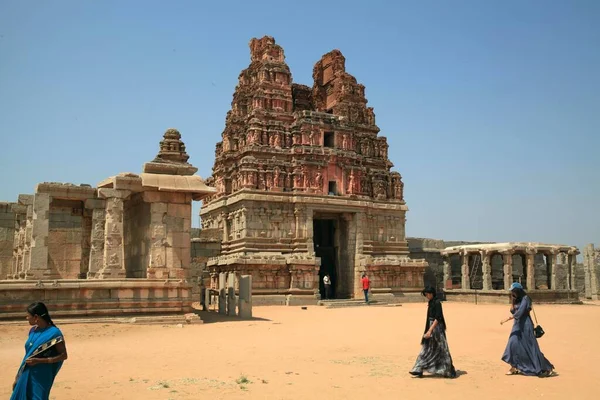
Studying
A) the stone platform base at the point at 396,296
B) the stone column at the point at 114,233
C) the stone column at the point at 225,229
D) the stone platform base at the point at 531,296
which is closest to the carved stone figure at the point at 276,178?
the stone column at the point at 225,229

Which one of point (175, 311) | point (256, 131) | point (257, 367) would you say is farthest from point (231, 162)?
point (257, 367)

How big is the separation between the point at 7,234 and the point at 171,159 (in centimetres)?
938

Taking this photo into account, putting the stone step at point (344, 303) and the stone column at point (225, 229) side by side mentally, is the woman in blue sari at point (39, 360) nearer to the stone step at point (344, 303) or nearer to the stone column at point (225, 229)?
the stone step at point (344, 303)

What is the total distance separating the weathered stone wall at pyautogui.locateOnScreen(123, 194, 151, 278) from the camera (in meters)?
16.5

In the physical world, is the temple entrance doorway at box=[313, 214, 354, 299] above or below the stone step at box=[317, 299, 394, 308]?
above

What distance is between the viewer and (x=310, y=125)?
100ft

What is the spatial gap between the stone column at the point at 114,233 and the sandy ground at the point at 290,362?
2.84m

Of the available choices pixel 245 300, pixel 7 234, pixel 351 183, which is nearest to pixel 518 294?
pixel 245 300

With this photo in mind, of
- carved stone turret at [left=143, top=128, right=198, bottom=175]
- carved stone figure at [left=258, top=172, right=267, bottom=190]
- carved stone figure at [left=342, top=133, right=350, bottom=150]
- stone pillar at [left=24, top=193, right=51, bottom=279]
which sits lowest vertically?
stone pillar at [left=24, top=193, right=51, bottom=279]

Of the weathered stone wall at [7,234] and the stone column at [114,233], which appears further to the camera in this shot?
the weathered stone wall at [7,234]

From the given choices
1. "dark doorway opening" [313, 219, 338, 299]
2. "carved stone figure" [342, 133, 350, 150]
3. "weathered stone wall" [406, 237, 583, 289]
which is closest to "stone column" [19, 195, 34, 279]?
"dark doorway opening" [313, 219, 338, 299]

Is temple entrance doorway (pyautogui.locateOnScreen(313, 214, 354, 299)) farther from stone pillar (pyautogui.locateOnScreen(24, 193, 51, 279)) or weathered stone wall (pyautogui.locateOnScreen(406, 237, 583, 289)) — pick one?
stone pillar (pyautogui.locateOnScreen(24, 193, 51, 279))

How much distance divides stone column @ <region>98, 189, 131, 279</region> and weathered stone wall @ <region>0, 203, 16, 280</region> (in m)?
7.90

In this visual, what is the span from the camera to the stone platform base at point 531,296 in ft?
90.2
